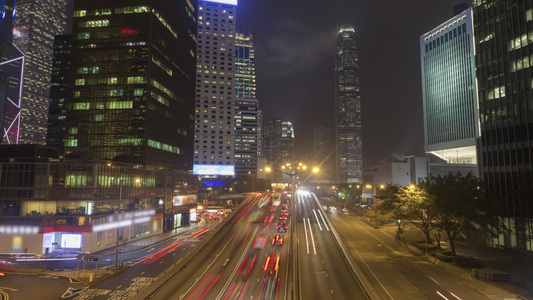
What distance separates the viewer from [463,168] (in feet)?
383

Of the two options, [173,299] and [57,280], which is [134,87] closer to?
[57,280]

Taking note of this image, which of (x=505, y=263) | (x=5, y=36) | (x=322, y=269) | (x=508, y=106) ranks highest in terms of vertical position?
(x=5, y=36)

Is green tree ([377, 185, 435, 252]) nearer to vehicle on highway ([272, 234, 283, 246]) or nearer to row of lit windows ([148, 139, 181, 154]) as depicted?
vehicle on highway ([272, 234, 283, 246])

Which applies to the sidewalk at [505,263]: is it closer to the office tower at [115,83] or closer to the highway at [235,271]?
the highway at [235,271]

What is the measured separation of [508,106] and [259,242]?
49.5 m

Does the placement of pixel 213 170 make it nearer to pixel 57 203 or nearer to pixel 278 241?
pixel 57 203

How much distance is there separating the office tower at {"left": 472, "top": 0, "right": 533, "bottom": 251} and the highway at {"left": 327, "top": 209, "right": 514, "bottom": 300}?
17.8m

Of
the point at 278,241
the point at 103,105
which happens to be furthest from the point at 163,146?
the point at 278,241

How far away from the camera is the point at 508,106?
58.3 metres

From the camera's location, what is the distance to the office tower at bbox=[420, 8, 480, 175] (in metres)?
122

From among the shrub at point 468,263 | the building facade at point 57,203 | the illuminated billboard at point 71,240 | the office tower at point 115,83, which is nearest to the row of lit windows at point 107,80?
the office tower at point 115,83

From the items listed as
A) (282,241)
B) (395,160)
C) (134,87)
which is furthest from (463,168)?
(134,87)

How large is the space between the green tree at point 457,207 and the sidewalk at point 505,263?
4.16 m

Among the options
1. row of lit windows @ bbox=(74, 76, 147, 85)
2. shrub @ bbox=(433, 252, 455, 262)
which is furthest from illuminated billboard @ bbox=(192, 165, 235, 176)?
shrub @ bbox=(433, 252, 455, 262)
